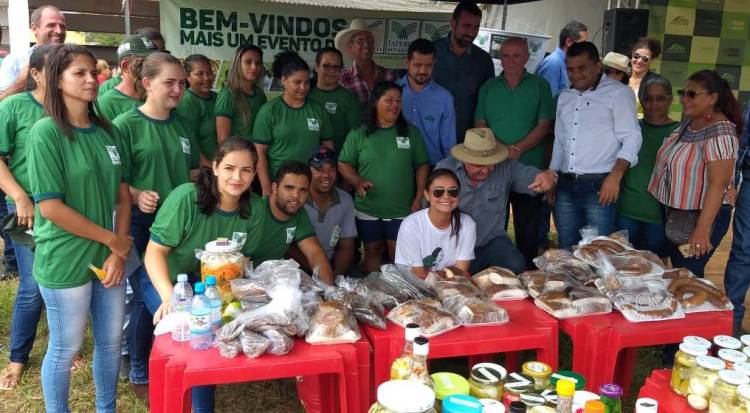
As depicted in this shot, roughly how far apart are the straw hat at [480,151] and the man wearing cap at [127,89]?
1842mm

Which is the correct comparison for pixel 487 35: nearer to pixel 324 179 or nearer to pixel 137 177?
pixel 324 179

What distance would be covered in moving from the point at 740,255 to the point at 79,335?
11.9ft

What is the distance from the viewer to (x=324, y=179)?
366cm

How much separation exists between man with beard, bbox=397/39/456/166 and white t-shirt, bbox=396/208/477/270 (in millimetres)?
1032

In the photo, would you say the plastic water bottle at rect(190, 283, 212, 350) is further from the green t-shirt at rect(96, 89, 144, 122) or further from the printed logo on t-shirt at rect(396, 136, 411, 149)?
the printed logo on t-shirt at rect(396, 136, 411, 149)

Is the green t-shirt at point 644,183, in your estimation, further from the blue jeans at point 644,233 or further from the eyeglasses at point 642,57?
the eyeglasses at point 642,57

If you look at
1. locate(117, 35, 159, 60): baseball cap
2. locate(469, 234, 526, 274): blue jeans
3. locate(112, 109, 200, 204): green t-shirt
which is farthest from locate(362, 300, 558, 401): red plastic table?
locate(117, 35, 159, 60): baseball cap

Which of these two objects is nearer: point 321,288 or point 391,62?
point 321,288

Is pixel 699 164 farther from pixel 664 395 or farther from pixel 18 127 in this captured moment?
pixel 18 127

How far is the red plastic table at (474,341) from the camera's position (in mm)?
2387

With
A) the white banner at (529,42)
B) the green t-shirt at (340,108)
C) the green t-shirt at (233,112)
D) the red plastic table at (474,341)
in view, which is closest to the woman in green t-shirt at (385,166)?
the green t-shirt at (340,108)

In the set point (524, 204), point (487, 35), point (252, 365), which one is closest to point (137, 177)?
point (252, 365)

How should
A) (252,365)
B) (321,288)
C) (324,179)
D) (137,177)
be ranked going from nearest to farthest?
(252,365) < (321,288) < (137,177) < (324,179)

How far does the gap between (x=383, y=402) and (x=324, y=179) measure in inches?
87.3
